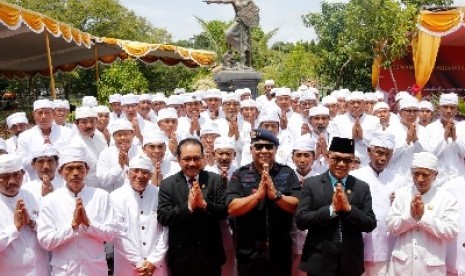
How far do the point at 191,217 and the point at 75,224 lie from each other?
2.75 feet

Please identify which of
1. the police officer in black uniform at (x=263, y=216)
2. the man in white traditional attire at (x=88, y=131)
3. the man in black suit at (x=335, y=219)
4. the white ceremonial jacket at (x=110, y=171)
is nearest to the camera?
the man in black suit at (x=335, y=219)

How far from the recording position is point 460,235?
4297mm

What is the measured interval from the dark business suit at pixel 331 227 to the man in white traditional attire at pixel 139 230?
116cm

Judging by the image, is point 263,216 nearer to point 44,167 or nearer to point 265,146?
point 265,146

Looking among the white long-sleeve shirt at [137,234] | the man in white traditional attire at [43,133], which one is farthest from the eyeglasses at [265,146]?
the man in white traditional attire at [43,133]

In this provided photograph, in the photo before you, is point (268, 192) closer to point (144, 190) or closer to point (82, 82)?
point (144, 190)

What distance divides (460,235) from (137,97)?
5.43m

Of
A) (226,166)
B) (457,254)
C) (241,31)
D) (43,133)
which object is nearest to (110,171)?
(226,166)

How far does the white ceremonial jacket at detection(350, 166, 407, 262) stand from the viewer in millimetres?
4363

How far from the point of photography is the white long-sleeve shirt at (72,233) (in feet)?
12.3

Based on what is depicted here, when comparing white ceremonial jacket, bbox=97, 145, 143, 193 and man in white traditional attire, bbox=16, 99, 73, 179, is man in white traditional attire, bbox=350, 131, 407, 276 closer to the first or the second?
white ceremonial jacket, bbox=97, 145, 143, 193

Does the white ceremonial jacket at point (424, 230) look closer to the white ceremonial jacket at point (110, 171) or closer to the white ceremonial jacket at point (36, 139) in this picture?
the white ceremonial jacket at point (110, 171)

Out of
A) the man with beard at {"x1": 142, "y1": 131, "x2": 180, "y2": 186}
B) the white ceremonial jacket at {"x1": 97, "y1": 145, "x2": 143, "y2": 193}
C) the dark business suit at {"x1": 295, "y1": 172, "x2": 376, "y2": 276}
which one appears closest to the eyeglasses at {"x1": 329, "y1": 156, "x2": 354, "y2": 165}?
the dark business suit at {"x1": 295, "y1": 172, "x2": 376, "y2": 276}

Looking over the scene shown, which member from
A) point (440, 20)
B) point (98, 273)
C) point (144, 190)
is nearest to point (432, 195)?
point (144, 190)
